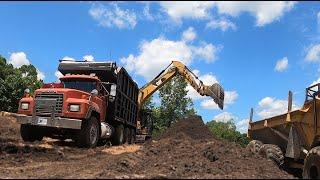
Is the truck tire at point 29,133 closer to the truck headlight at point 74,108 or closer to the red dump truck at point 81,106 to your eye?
the red dump truck at point 81,106

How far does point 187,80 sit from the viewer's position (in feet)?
97.7

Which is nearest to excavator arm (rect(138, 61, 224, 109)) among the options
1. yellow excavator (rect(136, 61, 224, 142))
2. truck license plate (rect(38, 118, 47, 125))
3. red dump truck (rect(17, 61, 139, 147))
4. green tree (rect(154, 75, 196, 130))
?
yellow excavator (rect(136, 61, 224, 142))

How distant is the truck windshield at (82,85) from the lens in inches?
755

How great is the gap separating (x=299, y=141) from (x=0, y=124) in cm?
1805

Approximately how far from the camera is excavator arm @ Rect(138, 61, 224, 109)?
29109mm

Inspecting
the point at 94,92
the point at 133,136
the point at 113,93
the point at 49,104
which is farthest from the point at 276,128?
the point at 133,136

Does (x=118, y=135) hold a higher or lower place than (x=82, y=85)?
lower

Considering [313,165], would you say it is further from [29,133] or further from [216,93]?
[216,93]

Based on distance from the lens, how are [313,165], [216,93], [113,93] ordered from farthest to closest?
[216,93] → [113,93] → [313,165]

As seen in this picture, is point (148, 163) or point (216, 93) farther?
point (216, 93)

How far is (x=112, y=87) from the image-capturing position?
65.9 feet

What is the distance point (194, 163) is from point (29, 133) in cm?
979

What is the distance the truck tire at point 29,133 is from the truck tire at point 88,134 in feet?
7.32

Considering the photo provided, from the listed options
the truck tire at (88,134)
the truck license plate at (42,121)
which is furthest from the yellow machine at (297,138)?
the truck license plate at (42,121)
